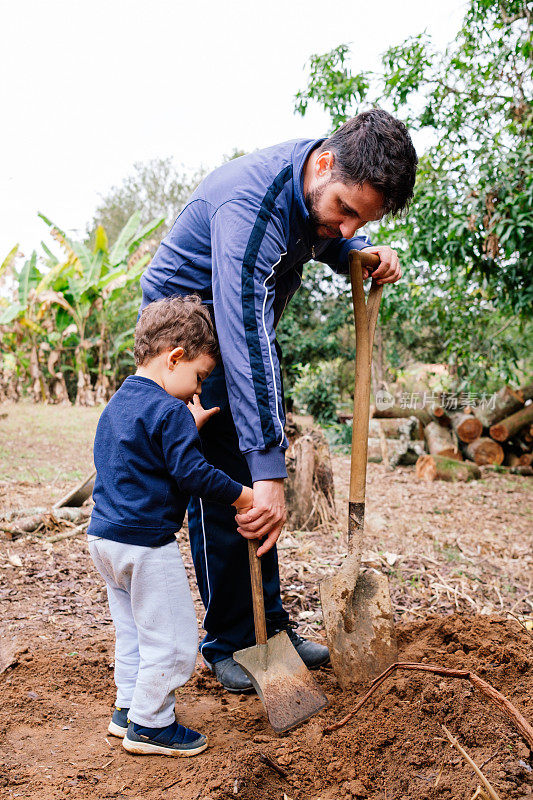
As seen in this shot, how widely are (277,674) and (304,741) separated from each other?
25 centimetres

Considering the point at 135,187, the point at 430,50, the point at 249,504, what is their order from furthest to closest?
the point at 135,187 → the point at 430,50 → the point at 249,504

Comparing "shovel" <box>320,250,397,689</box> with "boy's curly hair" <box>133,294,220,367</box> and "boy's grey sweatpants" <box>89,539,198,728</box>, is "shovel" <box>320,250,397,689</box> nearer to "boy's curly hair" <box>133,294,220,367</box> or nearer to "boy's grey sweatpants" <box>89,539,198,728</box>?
"boy's grey sweatpants" <box>89,539,198,728</box>

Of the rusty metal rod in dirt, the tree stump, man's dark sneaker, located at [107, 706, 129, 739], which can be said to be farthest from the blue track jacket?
the tree stump

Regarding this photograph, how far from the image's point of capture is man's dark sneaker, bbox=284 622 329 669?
2422mm

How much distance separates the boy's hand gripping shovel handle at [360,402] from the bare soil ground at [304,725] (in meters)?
0.50

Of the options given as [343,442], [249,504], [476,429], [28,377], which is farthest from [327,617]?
[28,377]

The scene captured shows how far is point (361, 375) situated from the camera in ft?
7.96

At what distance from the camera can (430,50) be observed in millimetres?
6461

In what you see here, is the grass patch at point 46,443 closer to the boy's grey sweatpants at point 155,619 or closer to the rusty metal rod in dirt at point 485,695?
the boy's grey sweatpants at point 155,619

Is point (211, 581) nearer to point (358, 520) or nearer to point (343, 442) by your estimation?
point (358, 520)

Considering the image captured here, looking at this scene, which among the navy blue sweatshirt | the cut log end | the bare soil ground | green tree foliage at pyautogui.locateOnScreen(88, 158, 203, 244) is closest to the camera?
the bare soil ground

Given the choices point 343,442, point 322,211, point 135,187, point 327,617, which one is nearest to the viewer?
point 322,211

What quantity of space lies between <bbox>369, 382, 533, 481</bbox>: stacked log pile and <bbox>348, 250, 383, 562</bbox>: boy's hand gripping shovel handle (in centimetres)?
587

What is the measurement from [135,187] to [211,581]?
25975 mm
